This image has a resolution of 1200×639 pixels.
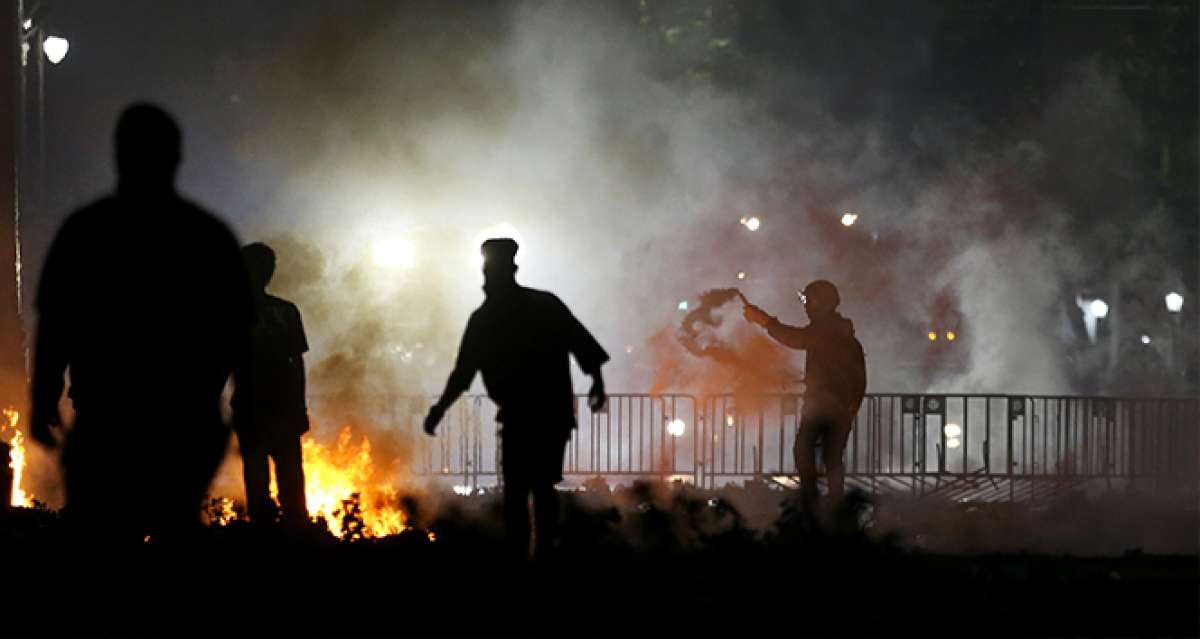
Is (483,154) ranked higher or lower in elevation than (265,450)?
higher

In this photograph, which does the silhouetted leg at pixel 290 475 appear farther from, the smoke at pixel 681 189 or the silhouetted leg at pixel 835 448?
the smoke at pixel 681 189

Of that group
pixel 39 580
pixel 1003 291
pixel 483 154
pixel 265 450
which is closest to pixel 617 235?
pixel 483 154

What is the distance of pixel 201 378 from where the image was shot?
5.07 metres

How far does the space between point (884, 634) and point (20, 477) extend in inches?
385

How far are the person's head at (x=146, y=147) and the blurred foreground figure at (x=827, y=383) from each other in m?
6.53

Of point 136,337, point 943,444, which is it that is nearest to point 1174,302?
point 943,444

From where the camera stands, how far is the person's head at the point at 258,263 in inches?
333

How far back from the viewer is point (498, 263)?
7.39 metres

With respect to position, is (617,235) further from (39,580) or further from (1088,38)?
(39,580)

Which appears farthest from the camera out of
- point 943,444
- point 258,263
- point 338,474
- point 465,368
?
point 943,444

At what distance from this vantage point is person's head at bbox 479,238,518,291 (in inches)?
291

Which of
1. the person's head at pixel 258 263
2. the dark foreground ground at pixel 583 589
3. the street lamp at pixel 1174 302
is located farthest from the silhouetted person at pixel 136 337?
the street lamp at pixel 1174 302

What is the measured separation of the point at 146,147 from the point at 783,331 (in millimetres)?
6952

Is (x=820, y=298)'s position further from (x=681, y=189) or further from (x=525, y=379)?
(x=681, y=189)
